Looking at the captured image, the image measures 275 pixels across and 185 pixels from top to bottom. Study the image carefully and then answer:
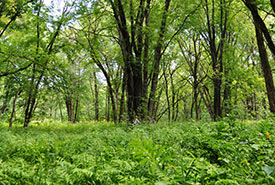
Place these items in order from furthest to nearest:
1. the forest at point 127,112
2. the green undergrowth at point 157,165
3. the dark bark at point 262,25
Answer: the dark bark at point 262,25
the forest at point 127,112
the green undergrowth at point 157,165

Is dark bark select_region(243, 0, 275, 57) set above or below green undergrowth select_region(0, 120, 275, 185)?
above

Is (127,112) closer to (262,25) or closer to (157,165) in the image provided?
(262,25)

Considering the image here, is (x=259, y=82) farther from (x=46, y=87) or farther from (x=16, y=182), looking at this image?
(x=16, y=182)

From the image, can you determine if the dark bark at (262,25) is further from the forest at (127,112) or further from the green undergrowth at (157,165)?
the green undergrowth at (157,165)

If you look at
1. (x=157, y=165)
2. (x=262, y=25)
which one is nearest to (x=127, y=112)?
(x=262, y=25)

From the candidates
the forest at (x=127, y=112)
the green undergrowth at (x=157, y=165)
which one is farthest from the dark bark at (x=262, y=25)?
the green undergrowth at (x=157, y=165)

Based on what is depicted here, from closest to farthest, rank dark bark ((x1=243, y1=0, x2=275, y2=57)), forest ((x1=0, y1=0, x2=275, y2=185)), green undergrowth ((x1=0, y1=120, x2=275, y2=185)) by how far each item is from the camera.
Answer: green undergrowth ((x1=0, y1=120, x2=275, y2=185)) → forest ((x1=0, y1=0, x2=275, y2=185)) → dark bark ((x1=243, y1=0, x2=275, y2=57))

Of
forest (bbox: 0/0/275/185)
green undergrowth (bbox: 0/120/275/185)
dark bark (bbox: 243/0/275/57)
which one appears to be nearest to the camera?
green undergrowth (bbox: 0/120/275/185)

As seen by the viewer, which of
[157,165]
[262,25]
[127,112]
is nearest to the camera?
[157,165]

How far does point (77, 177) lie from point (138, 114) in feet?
21.3

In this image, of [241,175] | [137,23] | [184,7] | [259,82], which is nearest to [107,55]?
[137,23]

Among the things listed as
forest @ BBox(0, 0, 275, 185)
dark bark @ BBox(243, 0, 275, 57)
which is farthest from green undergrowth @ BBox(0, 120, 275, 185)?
dark bark @ BBox(243, 0, 275, 57)

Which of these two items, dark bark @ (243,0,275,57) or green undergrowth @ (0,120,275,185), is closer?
green undergrowth @ (0,120,275,185)

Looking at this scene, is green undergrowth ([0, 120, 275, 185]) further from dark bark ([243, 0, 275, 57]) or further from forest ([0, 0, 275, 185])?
dark bark ([243, 0, 275, 57])
